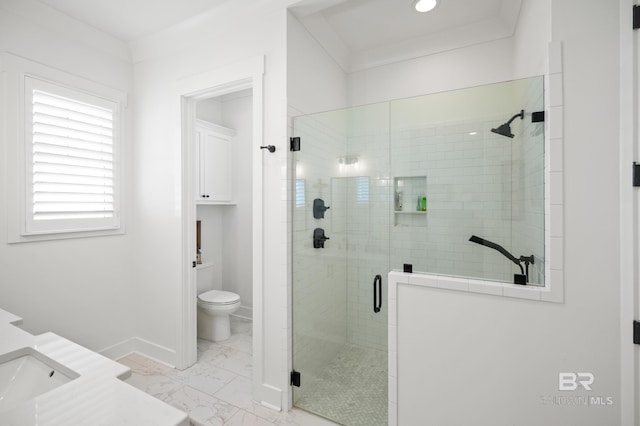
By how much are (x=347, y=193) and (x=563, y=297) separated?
124 cm

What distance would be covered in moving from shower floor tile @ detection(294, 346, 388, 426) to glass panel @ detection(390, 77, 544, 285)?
0.76 metres

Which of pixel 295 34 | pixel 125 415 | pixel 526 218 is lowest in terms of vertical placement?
pixel 125 415

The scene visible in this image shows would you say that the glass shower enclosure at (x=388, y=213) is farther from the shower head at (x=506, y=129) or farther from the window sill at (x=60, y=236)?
the window sill at (x=60, y=236)

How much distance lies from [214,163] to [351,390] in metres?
2.68

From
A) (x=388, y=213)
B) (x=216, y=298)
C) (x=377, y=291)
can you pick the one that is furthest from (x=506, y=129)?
(x=216, y=298)

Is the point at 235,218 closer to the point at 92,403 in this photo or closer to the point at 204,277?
the point at 204,277

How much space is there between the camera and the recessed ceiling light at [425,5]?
2.02 metres

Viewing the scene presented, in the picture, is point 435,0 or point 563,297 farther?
point 435,0

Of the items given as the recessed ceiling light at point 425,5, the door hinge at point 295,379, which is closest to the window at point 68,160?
the door hinge at point 295,379

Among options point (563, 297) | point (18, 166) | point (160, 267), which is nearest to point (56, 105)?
point (18, 166)

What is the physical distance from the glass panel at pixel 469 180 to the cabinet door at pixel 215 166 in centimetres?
226

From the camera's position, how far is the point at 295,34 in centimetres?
197

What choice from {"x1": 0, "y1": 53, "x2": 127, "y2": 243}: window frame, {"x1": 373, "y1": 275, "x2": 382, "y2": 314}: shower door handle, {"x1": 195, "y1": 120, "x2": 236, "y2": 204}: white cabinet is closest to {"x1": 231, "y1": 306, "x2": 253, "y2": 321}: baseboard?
{"x1": 195, "y1": 120, "x2": 236, "y2": 204}: white cabinet

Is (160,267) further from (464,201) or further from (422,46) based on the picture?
(422,46)
